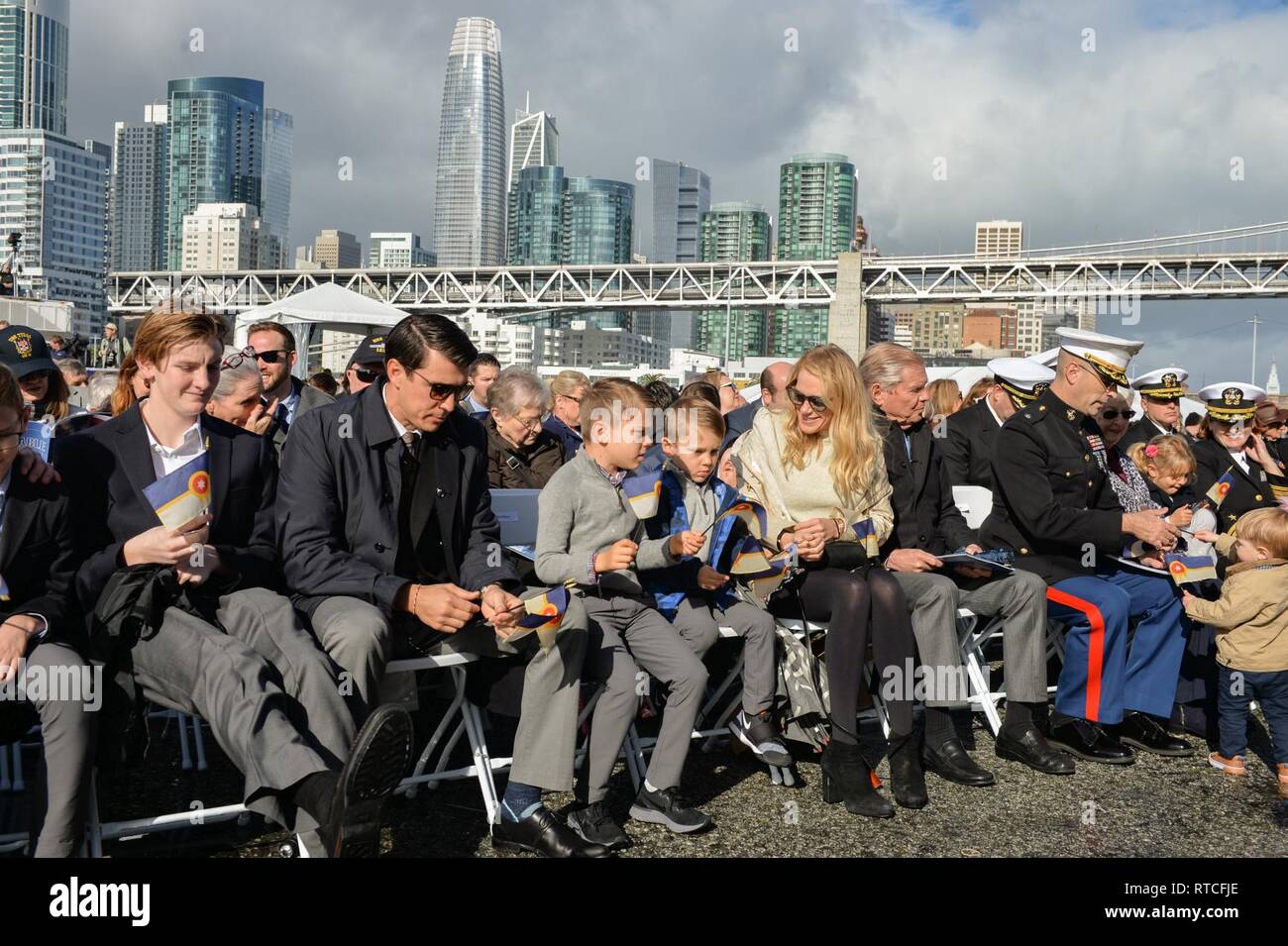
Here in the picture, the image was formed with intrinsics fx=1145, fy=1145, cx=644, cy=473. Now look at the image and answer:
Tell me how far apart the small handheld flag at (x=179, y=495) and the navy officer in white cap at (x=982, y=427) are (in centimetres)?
487

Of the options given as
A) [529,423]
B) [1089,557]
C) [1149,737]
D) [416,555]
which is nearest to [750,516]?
[416,555]

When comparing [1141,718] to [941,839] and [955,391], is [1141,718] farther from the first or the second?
[955,391]

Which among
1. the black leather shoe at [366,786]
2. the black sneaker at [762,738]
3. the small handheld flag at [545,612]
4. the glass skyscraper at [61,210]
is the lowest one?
the black sneaker at [762,738]

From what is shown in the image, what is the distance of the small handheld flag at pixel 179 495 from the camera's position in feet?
12.5

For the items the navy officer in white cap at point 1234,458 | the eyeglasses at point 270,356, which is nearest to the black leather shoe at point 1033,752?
the navy officer in white cap at point 1234,458

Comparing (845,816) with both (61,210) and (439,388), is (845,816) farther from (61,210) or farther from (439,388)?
(61,210)

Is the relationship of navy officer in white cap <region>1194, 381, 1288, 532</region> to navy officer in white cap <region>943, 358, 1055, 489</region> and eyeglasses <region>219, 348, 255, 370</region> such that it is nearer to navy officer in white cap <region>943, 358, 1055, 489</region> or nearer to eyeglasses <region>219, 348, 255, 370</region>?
navy officer in white cap <region>943, 358, 1055, 489</region>

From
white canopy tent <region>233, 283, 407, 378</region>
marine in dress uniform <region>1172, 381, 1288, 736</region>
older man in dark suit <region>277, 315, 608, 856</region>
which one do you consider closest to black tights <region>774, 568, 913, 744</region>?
older man in dark suit <region>277, 315, 608, 856</region>

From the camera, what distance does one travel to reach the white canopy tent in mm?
14391

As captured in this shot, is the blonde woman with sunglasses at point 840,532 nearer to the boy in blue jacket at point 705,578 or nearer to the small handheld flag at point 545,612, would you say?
A: the boy in blue jacket at point 705,578

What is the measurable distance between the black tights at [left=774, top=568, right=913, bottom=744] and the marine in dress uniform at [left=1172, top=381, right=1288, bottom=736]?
1.91m

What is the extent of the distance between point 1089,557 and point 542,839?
328cm

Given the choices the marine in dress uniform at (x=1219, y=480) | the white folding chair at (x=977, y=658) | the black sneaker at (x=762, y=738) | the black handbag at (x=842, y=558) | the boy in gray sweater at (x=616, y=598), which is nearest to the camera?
the boy in gray sweater at (x=616, y=598)
